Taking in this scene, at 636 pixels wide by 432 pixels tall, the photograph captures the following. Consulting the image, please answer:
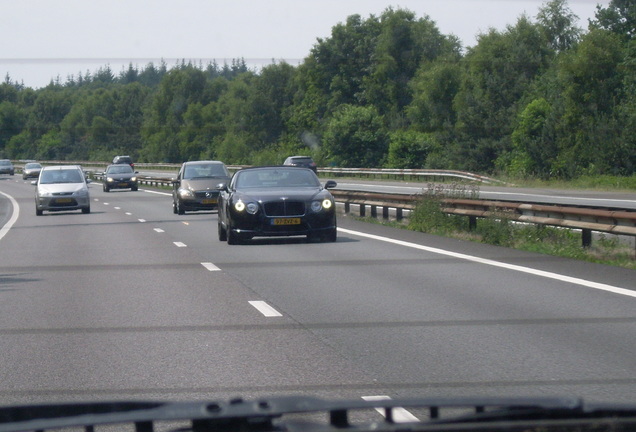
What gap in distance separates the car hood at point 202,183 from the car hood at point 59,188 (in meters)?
3.73

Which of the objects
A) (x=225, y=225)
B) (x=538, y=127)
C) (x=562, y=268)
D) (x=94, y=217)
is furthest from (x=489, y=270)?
(x=538, y=127)

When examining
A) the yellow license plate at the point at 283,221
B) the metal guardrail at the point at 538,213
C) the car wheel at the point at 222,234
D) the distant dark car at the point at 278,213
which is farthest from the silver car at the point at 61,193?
the yellow license plate at the point at 283,221

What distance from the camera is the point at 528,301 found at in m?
11.0

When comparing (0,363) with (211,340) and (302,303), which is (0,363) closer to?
(211,340)

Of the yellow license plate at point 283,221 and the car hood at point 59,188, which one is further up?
the yellow license plate at point 283,221

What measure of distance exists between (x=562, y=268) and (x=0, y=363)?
338 inches

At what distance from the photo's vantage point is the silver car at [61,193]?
3394 cm

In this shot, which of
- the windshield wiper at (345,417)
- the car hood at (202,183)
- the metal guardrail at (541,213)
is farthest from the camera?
the car hood at (202,183)

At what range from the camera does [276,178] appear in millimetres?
20625

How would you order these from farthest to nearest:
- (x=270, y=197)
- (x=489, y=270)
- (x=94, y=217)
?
(x=94, y=217), (x=270, y=197), (x=489, y=270)

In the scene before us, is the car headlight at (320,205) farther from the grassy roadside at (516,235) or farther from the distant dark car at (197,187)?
the distant dark car at (197,187)

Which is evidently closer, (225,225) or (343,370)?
(343,370)

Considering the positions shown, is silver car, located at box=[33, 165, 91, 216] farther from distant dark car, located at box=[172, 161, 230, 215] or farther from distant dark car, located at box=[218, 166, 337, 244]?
distant dark car, located at box=[218, 166, 337, 244]

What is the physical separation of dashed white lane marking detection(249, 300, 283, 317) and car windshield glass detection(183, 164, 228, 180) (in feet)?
73.5
